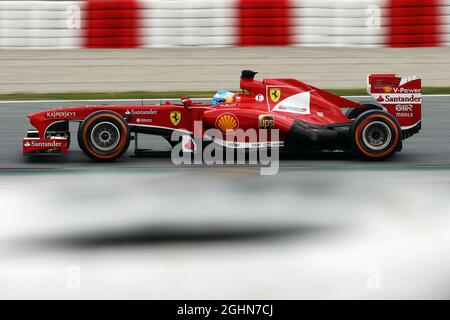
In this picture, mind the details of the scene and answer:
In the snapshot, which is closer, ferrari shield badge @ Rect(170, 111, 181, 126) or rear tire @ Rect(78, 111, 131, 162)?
rear tire @ Rect(78, 111, 131, 162)

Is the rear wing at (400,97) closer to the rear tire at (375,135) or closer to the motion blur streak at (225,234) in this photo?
the rear tire at (375,135)

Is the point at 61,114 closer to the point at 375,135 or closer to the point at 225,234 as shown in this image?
the point at 375,135

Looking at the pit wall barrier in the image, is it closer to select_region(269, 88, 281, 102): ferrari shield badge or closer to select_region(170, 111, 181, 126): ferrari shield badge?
select_region(269, 88, 281, 102): ferrari shield badge

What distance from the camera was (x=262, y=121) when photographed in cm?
1023

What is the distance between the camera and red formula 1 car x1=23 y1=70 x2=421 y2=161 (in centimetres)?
1026

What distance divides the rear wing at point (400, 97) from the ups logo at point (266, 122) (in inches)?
48.7

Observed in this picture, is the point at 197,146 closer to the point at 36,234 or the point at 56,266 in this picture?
the point at 36,234

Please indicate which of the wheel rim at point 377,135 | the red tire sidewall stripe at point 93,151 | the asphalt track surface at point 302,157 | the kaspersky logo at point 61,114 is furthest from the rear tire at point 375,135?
the kaspersky logo at point 61,114

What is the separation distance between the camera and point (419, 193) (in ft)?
29.1

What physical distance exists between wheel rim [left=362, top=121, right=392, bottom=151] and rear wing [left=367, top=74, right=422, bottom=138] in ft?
1.09

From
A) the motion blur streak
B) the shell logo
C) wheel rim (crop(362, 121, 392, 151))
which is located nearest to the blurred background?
the motion blur streak

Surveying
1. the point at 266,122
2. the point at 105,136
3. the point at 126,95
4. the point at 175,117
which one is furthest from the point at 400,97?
the point at 126,95

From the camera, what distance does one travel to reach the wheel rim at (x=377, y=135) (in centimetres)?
1032

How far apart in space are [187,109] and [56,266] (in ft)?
13.1
